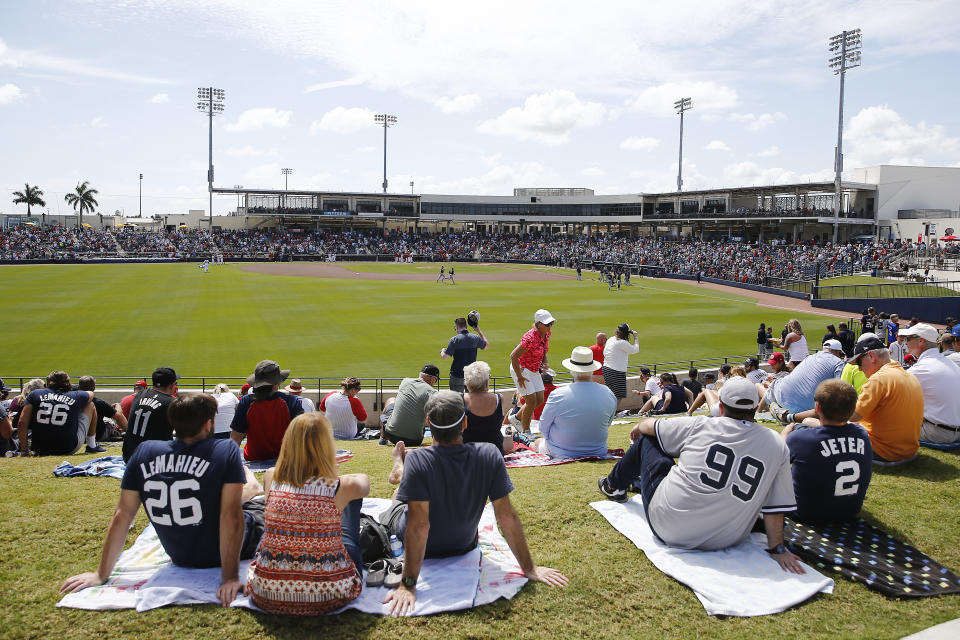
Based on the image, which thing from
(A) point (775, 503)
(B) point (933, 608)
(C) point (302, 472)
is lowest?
(B) point (933, 608)

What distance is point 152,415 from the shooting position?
6.34 m

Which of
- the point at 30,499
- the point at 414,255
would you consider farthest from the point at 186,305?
the point at 414,255

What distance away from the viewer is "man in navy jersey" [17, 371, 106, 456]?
26.6 feet

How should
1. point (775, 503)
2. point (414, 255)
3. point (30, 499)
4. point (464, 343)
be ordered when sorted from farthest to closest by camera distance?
point (414, 255)
point (464, 343)
point (30, 499)
point (775, 503)

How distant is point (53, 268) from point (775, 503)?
63.5m

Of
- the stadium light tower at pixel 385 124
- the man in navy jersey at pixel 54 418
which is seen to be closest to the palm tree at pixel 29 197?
the stadium light tower at pixel 385 124

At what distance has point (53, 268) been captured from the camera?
54.2 m

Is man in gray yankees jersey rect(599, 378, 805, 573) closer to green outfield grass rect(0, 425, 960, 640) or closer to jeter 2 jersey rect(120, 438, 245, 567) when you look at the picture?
green outfield grass rect(0, 425, 960, 640)

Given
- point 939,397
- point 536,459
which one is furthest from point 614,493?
point 939,397

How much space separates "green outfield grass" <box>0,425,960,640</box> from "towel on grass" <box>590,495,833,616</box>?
7cm

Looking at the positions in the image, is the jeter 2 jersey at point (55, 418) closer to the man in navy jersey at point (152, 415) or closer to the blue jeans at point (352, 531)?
the man in navy jersey at point (152, 415)

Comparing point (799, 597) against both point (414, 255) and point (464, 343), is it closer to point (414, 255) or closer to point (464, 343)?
point (464, 343)

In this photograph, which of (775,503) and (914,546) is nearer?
(775,503)

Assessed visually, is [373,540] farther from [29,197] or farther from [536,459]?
[29,197]
